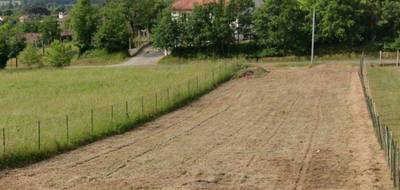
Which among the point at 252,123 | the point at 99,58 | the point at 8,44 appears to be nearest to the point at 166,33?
the point at 99,58

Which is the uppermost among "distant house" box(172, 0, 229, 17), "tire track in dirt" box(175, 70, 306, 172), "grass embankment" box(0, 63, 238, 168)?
"distant house" box(172, 0, 229, 17)

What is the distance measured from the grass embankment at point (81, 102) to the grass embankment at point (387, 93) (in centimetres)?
1117

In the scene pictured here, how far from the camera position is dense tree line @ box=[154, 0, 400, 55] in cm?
7819

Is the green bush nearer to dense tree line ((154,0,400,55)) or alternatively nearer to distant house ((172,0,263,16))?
dense tree line ((154,0,400,55))

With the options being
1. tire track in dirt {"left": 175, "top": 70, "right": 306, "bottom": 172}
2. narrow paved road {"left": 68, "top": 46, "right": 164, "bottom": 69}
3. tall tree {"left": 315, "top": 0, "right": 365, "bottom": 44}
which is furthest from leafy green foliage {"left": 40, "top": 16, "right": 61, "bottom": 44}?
tire track in dirt {"left": 175, "top": 70, "right": 306, "bottom": 172}

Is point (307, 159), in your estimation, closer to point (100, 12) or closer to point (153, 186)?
point (153, 186)

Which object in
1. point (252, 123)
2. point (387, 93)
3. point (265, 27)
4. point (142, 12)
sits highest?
point (142, 12)

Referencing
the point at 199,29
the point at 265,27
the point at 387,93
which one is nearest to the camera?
the point at 387,93

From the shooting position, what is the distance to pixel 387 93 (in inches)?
1654

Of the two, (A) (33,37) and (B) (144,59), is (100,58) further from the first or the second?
(A) (33,37)

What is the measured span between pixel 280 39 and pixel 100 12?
30.5m

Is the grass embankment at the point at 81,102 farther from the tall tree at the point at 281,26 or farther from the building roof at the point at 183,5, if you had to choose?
the building roof at the point at 183,5

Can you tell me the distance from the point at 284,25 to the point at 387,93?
123 ft

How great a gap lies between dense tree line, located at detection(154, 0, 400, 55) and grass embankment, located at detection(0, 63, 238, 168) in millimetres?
20297
